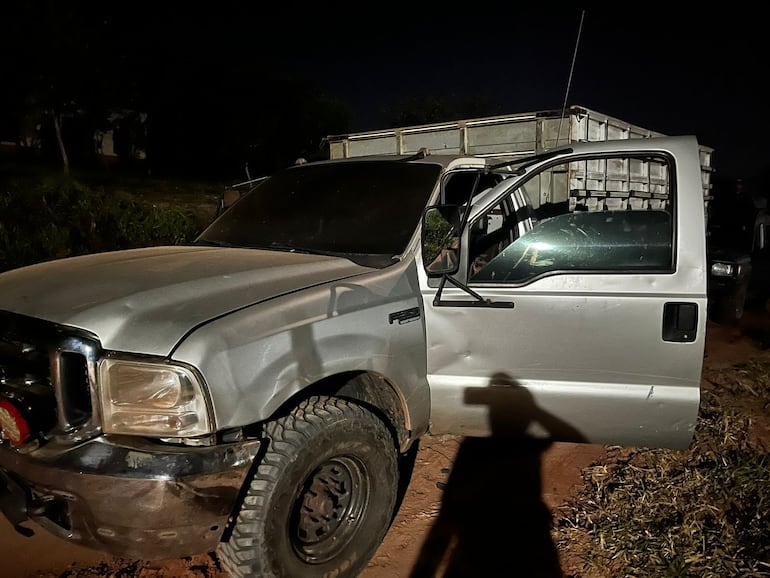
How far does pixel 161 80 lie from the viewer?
95.6 ft

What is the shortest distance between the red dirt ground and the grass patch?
5.6 inches

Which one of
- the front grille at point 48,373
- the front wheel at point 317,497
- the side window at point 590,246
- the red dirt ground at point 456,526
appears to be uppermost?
→ the side window at point 590,246

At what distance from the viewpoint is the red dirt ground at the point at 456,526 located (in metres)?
2.56

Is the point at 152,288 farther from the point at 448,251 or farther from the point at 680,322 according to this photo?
the point at 680,322

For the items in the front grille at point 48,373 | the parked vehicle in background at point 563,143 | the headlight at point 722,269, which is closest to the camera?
the front grille at point 48,373

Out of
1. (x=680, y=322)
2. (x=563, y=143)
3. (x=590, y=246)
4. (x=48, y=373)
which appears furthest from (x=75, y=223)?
(x=680, y=322)

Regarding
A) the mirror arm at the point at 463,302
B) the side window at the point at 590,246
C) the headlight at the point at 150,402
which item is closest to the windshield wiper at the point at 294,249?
the mirror arm at the point at 463,302

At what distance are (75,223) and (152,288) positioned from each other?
7.40 m

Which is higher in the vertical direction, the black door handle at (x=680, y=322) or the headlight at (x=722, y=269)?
the black door handle at (x=680, y=322)

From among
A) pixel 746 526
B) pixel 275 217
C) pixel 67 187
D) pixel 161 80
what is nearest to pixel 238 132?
pixel 161 80

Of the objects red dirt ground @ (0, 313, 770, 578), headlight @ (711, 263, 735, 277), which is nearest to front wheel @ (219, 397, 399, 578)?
red dirt ground @ (0, 313, 770, 578)

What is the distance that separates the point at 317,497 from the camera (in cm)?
231

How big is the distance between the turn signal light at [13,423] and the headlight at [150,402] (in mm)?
342

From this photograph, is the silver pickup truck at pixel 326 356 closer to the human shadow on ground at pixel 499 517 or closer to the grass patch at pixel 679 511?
the human shadow on ground at pixel 499 517
